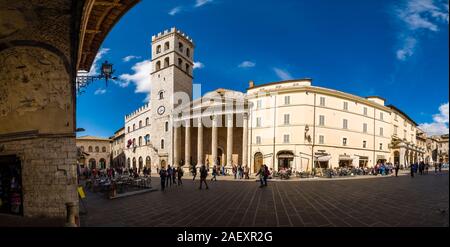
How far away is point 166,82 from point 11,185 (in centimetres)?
3114

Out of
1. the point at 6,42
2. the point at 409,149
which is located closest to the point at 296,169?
the point at 409,149

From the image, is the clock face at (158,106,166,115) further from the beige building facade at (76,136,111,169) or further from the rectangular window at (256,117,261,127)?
the beige building facade at (76,136,111,169)

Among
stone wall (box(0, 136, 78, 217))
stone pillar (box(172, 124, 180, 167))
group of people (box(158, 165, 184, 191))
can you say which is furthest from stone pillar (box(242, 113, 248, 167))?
stone wall (box(0, 136, 78, 217))

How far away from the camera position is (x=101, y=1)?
633 centimetres

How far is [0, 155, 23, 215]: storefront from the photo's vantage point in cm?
659

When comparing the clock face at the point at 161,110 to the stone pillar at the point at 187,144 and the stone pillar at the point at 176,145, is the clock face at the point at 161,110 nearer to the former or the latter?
the stone pillar at the point at 176,145

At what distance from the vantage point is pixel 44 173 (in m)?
6.54

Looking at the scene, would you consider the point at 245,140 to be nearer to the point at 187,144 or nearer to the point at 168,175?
the point at 187,144

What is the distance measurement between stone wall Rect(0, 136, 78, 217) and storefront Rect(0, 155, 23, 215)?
0.18 metres

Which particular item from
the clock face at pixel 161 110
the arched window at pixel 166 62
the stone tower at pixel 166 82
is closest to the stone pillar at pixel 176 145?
the stone tower at pixel 166 82

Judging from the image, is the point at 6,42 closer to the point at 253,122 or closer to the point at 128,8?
the point at 128,8
